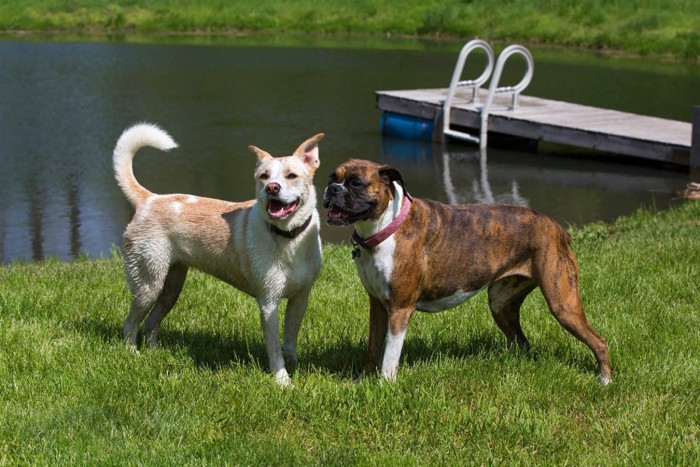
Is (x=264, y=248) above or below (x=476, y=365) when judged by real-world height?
above

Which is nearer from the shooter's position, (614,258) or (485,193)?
(614,258)

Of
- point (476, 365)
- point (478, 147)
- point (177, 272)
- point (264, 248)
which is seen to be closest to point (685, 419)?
point (476, 365)

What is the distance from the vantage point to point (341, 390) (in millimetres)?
5258

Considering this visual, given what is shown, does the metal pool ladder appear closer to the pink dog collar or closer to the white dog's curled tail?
the white dog's curled tail

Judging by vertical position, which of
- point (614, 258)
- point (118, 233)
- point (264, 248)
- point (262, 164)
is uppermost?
point (262, 164)

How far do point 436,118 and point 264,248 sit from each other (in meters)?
14.5

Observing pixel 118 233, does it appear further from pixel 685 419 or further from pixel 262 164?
pixel 685 419

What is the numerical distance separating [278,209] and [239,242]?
1.65 ft

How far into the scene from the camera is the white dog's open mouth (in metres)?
5.31

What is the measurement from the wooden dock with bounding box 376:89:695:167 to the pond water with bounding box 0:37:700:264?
0.47 metres

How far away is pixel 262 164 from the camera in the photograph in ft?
17.9

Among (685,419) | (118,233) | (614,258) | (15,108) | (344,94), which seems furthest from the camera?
(344,94)

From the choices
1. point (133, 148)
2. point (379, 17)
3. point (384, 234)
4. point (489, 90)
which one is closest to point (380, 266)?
point (384, 234)

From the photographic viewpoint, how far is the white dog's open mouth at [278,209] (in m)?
5.31
